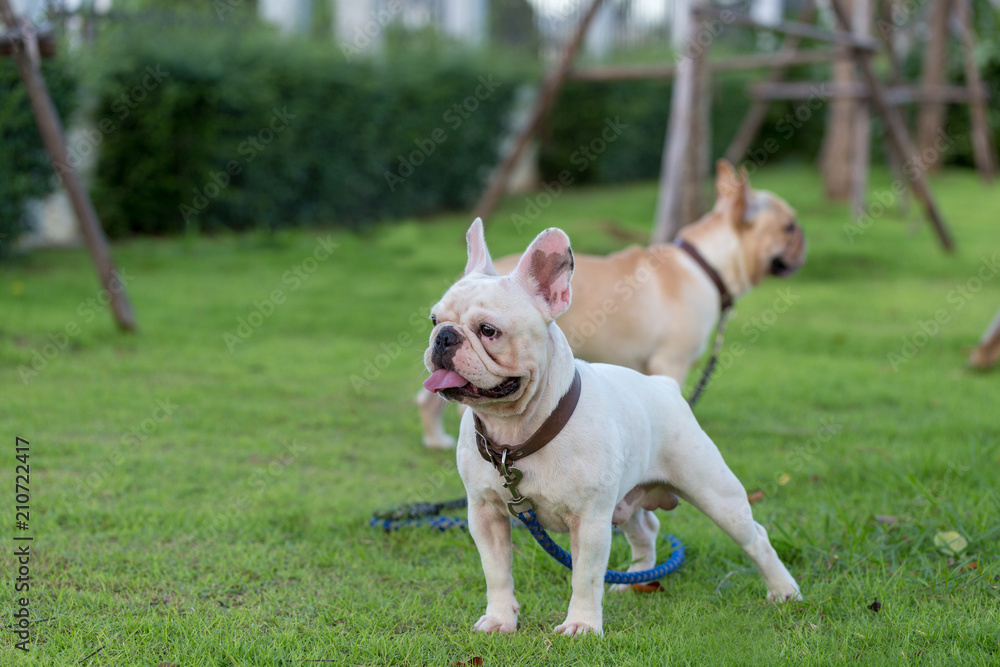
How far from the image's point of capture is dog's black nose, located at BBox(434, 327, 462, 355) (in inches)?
119

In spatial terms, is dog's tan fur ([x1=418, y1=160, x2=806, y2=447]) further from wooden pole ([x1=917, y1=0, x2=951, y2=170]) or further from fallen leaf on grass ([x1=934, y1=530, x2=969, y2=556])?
wooden pole ([x1=917, y1=0, x2=951, y2=170])

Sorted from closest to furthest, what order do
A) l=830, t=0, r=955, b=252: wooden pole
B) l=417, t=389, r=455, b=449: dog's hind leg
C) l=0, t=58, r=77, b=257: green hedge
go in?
l=417, t=389, r=455, b=449: dog's hind leg → l=0, t=58, r=77, b=257: green hedge → l=830, t=0, r=955, b=252: wooden pole

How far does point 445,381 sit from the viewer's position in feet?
9.86

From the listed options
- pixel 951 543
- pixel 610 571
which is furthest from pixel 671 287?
pixel 610 571

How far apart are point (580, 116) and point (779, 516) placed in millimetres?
15940

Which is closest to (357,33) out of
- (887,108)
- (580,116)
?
(580,116)

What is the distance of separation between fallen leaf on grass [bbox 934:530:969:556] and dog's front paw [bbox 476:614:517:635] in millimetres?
1917

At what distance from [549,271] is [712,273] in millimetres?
2930

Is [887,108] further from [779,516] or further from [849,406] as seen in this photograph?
[779,516]

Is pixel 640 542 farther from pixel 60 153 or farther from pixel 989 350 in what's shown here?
pixel 60 153

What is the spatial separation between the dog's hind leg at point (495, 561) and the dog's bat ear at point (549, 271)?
71 centimetres

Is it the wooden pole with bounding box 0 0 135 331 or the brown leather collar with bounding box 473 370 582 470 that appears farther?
the wooden pole with bounding box 0 0 135 331

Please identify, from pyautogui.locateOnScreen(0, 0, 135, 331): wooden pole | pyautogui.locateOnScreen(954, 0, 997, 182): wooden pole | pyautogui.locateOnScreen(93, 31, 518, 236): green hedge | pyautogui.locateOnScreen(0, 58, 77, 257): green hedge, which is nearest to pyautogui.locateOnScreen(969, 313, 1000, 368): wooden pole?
pyautogui.locateOnScreen(0, 0, 135, 331): wooden pole

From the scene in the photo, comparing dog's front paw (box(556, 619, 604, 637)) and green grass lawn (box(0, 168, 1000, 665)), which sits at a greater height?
dog's front paw (box(556, 619, 604, 637))
